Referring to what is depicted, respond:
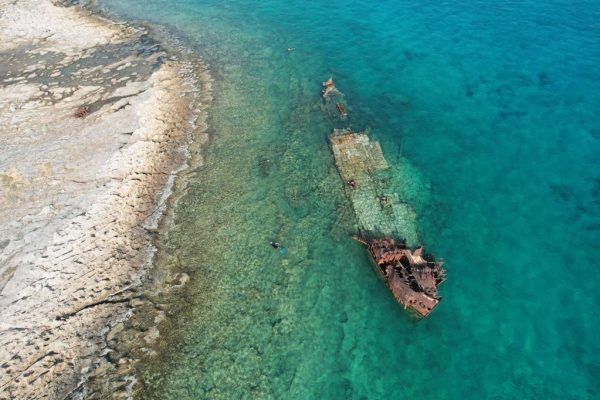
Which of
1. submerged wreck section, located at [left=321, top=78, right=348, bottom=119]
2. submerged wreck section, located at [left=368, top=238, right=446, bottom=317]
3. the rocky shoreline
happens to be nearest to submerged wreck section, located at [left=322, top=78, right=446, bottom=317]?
submerged wreck section, located at [left=368, top=238, right=446, bottom=317]

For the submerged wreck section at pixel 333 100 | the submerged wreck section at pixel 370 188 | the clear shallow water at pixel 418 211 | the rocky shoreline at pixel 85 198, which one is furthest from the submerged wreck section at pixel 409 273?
the submerged wreck section at pixel 333 100

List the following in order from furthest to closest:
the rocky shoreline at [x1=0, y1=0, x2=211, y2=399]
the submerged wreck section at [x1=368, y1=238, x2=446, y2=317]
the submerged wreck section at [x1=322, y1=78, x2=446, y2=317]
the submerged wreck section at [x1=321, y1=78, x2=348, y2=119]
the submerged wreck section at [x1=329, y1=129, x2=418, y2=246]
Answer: the submerged wreck section at [x1=321, y1=78, x2=348, y2=119] < the submerged wreck section at [x1=329, y1=129, x2=418, y2=246] < the submerged wreck section at [x1=322, y1=78, x2=446, y2=317] < the submerged wreck section at [x1=368, y1=238, x2=446, y2=317] < the rocky shoreline at [x1=0, y1=0, x2=211, y2=399]

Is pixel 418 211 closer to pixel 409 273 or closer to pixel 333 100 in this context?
pixel 409 273

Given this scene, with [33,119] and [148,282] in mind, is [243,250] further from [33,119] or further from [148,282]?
[33,119]

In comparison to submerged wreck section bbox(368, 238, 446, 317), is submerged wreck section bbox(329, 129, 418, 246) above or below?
above

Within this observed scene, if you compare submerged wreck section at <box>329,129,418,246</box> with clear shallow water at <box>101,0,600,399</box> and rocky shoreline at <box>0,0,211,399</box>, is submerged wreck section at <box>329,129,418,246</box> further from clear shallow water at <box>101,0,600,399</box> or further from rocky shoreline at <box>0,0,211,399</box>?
rocky shoreline at <box>0,0,211,399</box>

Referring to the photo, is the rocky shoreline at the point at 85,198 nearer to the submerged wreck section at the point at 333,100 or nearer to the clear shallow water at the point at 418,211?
the clear shallow water at the point at 418,211

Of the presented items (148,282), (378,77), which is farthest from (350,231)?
(378,77)
